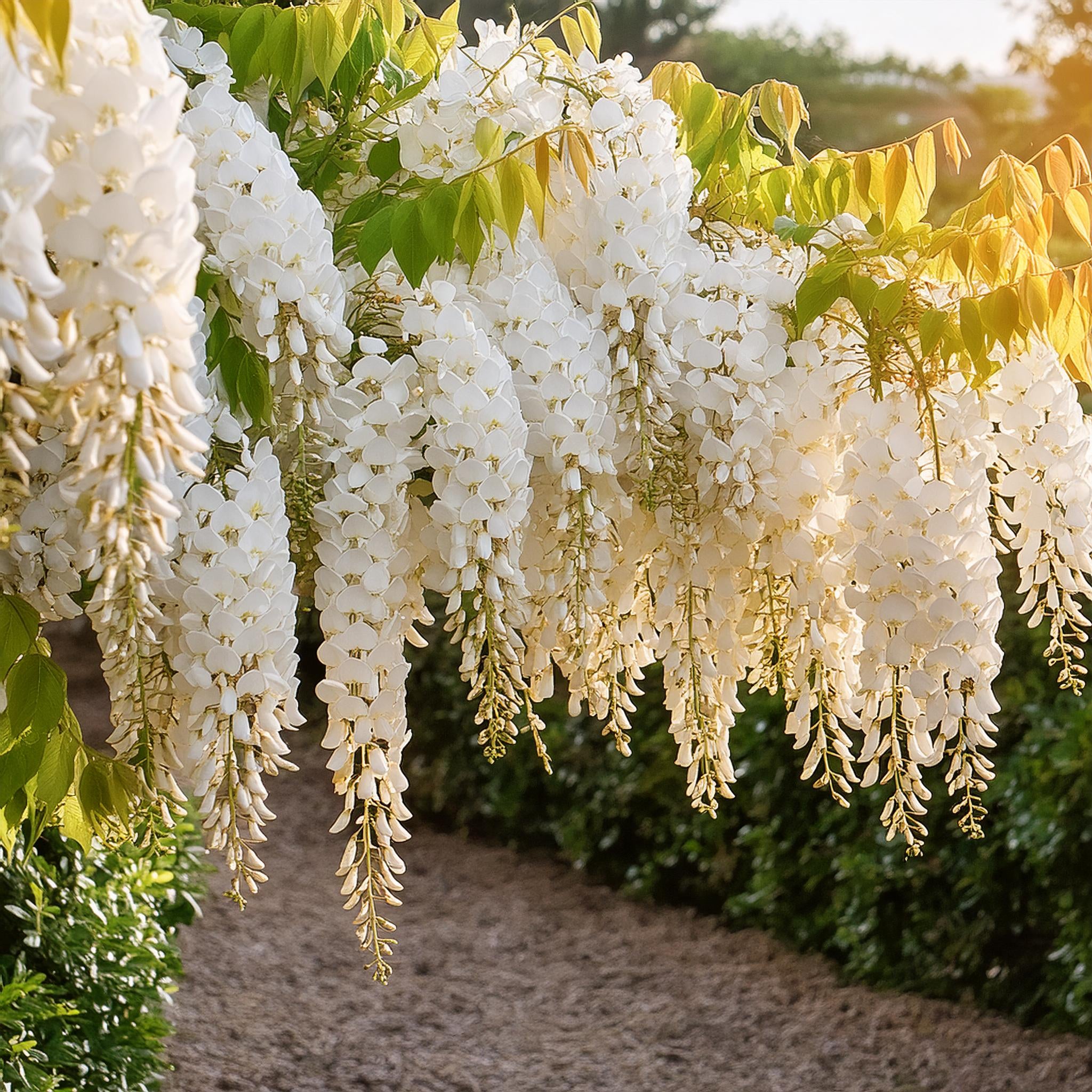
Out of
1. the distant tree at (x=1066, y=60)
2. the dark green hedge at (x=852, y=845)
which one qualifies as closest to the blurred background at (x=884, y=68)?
the distant tree at (x=1066, y=60)

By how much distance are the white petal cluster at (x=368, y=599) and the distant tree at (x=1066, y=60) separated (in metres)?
6.28

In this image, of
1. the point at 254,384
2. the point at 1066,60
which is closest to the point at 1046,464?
the point at 254,384

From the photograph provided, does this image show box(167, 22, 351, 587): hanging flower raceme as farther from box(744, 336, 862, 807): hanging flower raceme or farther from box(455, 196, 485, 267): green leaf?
box(744, 336, 862, 807): hanging flower raceme

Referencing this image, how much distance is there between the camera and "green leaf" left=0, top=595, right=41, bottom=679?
72 centimetres

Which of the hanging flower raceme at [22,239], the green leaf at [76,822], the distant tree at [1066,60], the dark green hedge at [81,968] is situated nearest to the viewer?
the hanging flower raceme at [22,239]

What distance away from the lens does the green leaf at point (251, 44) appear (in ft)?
2.55

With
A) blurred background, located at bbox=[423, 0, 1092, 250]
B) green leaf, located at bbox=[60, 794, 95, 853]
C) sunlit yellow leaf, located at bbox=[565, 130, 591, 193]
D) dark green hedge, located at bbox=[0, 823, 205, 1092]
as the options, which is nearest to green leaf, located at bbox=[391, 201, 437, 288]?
sunlit yellow leaf, located at bbox=[565, 130, 591, 193]

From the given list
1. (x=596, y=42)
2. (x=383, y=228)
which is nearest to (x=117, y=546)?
(x=383, y=228)

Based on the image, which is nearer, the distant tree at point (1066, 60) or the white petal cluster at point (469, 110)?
the white petal cluster at point (469, 110)

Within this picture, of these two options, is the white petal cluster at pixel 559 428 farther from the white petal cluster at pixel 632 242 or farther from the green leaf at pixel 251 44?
the green leaf at pixel 251 44

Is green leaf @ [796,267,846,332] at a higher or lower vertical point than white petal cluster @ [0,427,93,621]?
higher

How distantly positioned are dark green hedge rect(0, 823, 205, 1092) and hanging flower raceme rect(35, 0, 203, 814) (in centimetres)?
100

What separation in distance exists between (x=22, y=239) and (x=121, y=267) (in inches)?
1.7

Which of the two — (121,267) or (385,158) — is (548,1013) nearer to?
(385,158)
